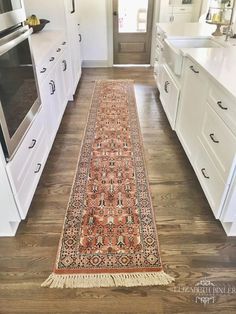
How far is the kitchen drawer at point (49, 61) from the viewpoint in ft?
7.02

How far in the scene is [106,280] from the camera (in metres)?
1.45

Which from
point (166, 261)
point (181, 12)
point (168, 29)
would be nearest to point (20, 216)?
point (166, 261)

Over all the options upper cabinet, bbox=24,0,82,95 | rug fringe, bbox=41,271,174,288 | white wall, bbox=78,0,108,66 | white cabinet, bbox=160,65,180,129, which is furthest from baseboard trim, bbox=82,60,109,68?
rug fringe, bbox=41,271,174,288

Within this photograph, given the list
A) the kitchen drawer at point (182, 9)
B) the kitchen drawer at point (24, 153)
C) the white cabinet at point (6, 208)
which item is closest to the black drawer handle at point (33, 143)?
the kitchen drawer at point (24, 153)

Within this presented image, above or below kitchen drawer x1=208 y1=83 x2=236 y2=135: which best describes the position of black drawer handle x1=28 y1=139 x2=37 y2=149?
below

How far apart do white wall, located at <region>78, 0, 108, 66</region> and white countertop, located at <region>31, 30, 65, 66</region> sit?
1.79m

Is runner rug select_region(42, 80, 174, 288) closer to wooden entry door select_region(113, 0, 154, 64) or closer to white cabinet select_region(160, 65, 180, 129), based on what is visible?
white cabinet select_region(160, 65, 180, 129)

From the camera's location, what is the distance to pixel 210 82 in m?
1.76

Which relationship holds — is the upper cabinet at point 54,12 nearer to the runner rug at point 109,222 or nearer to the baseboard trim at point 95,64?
the runner rug at point 109,222

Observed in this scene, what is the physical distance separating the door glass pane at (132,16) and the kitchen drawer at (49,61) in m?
2.07

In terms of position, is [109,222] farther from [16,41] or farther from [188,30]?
[188,30]

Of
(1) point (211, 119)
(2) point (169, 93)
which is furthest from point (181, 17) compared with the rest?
(1) point (211, 119)

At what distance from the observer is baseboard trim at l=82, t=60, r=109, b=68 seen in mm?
5010

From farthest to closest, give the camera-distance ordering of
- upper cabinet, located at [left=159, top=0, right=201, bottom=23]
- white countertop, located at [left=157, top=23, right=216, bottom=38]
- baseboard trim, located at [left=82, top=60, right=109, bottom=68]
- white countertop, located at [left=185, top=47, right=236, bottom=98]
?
baseboard trim, located at [left=82, top=60, right=109, bottom=68] < upper cabinet, located at [left=159, top=0, right=201, bottom=23] < white countertop, located at [left=157, top=23, right=216, bottom=38] < white countertop, located at [left=185, top=47, right=236, bottom=98]
